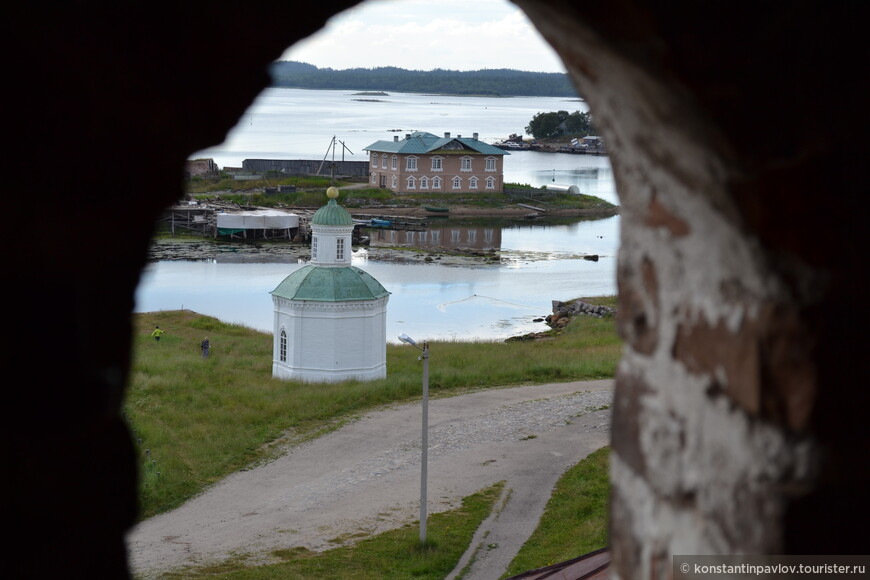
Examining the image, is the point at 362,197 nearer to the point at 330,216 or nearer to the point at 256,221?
the point at 256,221

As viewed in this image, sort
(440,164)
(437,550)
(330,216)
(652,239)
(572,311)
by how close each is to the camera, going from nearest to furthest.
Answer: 1. (652,239)
2. (437,550)
3. (330,216)
4. (572,311)
5. (440,164)

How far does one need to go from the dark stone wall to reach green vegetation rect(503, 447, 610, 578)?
10.9 m

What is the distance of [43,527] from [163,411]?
19924 millimetres

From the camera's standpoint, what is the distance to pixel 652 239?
201cm

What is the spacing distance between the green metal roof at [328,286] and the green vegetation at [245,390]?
2.03 m

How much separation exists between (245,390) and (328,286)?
3.15 meters

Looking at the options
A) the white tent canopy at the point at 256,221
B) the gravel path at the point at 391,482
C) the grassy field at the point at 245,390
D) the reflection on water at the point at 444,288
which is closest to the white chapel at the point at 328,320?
the grassy field at the point at 245,390

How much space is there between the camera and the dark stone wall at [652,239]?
5.39ft

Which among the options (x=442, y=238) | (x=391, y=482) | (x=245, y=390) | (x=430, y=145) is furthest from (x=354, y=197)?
(x=391, y=482)

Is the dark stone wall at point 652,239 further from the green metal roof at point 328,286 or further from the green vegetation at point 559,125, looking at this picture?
the green vegetation at point 559,125

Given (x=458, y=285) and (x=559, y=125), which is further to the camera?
(x=559, y=125)

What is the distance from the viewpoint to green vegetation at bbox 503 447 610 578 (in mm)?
13594

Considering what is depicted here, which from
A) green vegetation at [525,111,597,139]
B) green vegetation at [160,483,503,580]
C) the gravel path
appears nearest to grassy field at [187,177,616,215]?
the gravel path

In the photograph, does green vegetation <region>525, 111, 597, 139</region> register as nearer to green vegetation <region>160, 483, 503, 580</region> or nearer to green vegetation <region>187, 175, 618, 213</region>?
green vegetation <region>187, 175, 618, 213</region>
